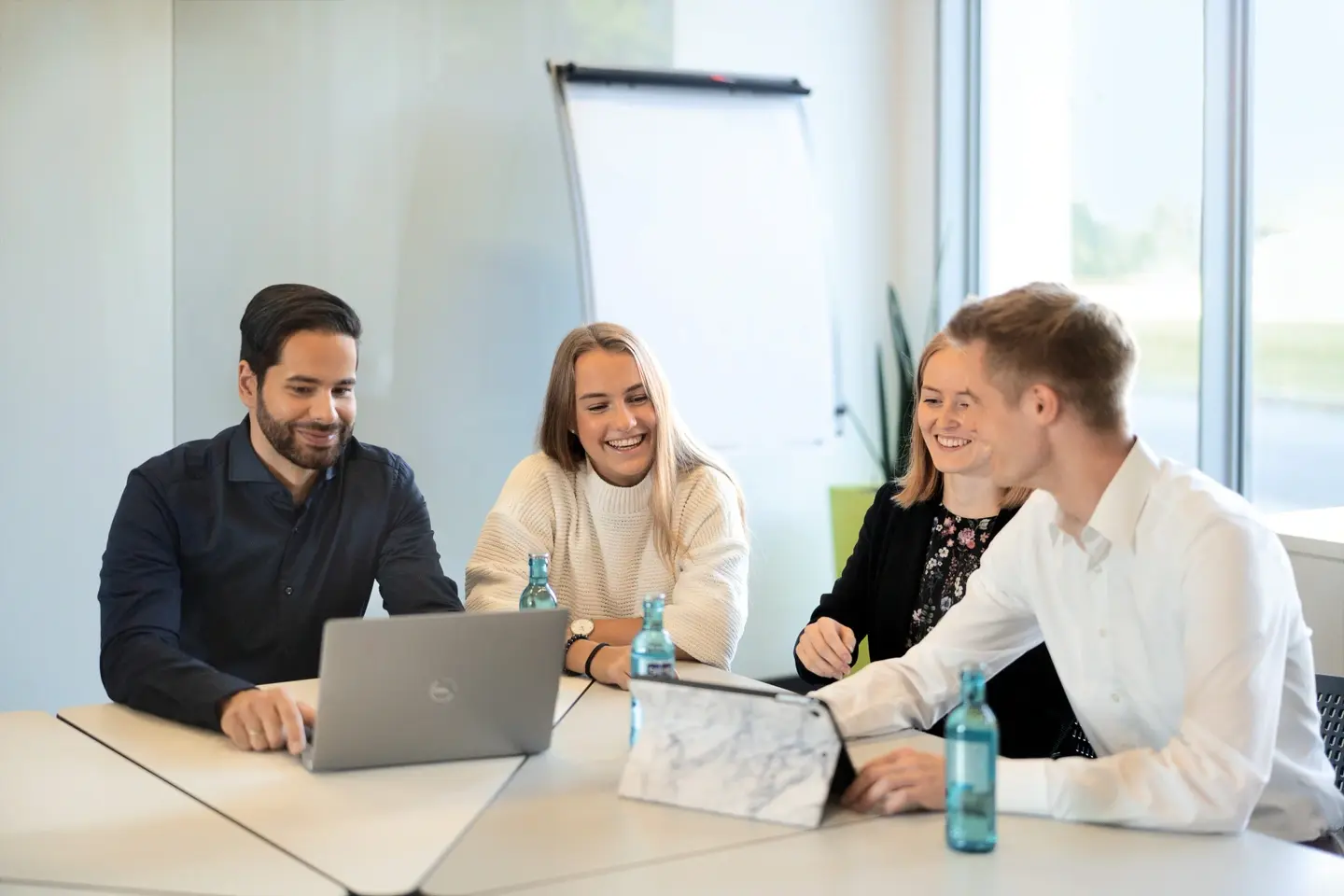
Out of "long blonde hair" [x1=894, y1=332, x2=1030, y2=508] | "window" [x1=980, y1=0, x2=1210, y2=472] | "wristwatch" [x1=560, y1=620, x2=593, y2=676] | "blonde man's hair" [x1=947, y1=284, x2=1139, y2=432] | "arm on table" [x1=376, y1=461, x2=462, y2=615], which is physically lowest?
"wristwatch" [x1=560, y1=620, x2=593, y2=676]

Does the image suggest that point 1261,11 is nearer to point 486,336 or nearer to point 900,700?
point 486,336

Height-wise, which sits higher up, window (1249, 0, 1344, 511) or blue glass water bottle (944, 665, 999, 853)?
window (1249, 0, 1344, 511)

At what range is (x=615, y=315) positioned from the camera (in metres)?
4.26

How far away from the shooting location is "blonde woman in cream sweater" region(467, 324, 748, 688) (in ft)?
8.82

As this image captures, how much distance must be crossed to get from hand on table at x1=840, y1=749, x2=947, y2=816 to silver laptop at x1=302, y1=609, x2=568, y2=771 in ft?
1.44

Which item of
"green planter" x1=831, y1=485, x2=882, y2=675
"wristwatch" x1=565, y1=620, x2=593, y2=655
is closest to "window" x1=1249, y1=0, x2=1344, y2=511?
"green planter" x1=831, y1=485, x2=882, y2=675

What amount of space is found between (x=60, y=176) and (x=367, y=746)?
8.07ft

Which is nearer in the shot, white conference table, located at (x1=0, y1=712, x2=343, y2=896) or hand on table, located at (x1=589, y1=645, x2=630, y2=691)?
white conference table, located at (x1=0, y1=712, x2=343, y2=896)

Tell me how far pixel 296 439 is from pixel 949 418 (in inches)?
47.4

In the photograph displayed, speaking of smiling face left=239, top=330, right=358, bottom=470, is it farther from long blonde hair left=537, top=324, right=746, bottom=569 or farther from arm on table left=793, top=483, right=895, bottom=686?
arm on table left=793, top=483, right=895, bottom=686

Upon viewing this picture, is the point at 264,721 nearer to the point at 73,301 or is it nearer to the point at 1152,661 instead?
the point at 1152,661

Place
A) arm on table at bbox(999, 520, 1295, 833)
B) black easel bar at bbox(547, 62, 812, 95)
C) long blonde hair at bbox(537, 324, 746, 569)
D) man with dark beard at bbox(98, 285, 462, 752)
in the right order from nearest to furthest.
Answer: arm on table at bbox(999, 520, 1295, 833), man with dark beard at bbox(98, 285, 462, 752), long blonde hair at bbox(537, 324, 746, 569), black easel bar at bbox(547, 62, 812, 95)

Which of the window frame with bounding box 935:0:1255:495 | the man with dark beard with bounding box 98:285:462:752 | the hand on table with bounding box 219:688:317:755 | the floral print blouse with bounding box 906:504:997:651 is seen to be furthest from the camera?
the window frame with bounding box 935:0:1255:495

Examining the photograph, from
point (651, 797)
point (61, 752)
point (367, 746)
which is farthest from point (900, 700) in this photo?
point (61, 752)
